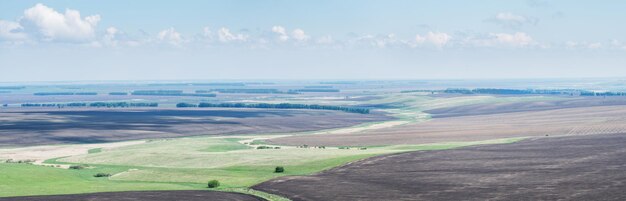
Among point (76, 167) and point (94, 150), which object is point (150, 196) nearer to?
point (76, 167)

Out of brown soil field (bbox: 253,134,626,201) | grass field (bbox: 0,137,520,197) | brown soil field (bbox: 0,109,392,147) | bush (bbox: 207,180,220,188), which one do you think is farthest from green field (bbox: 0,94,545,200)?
brown soil field (bbox: 0,109,392,147)

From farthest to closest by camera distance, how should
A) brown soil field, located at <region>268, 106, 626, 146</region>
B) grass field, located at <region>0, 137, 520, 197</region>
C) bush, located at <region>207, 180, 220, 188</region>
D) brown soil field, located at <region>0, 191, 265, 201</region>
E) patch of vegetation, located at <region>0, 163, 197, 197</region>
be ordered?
brown soil field, located at <region>268, 106, 626, 146</region> < grass field, located at <region>0, 137, 520, 197</region> < bush, located at <region>207, 180, 220, 188</region> < patch of vegetation, located at <region>0, 163, 197, 197</region> < brown soil field, located at <region>0, 191, 265, 201</region>

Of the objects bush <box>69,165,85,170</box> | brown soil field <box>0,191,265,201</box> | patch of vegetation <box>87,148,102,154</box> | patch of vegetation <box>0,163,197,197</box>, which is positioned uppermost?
brown soil field <box>0,191,265,201</box>

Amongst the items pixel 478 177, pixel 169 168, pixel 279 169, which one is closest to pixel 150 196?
pixel 279 169

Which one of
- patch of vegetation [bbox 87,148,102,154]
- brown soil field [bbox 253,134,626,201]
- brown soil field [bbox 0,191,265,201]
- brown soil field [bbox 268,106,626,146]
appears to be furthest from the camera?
brown soil field [bbox 268,106,626,146]

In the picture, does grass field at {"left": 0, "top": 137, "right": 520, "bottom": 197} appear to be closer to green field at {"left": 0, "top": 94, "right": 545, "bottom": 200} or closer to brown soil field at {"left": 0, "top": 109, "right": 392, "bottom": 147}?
green field at {"left": 0, "top": 94, "right": 545, "bottom": 200}
